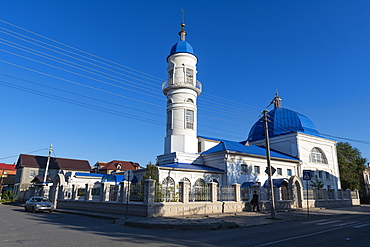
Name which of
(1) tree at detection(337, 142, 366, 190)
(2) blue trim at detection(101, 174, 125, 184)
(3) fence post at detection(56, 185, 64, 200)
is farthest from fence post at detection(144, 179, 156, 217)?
(1) tree at detection(337, 142, 366, 190)

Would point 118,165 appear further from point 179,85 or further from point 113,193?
point 113,193

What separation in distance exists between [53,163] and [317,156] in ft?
155

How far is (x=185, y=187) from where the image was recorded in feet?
54.8

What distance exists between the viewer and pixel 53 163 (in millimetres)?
54312

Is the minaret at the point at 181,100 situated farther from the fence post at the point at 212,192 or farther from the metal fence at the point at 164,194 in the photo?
the metal fence at the point at 164,194

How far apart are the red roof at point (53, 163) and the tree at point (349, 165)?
46.8 metres

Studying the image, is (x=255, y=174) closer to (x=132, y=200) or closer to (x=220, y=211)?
(x=220, y=211)

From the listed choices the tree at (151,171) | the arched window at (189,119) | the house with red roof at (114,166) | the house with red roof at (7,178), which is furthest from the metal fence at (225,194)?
the house with red roof at (7,178)

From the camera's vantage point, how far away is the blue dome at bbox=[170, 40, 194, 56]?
32.4 metres

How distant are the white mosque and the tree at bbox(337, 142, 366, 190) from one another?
4.65 meters

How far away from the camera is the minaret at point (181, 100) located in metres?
29.9

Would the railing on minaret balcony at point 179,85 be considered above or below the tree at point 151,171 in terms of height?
above

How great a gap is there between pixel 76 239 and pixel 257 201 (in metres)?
14.0

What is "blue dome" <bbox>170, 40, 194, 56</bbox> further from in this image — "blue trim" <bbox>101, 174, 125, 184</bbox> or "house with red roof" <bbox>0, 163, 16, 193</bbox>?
"house with red roof" <bbox>0, 163, 16, 193</bbox>
